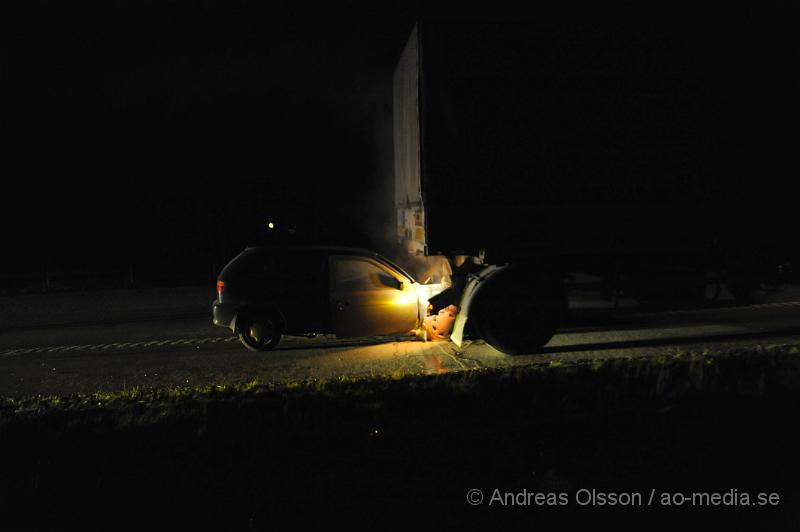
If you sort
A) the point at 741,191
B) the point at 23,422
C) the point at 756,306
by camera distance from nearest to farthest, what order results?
1. the point at 23,422
2. the point at 741,191
3. the point at 756,306

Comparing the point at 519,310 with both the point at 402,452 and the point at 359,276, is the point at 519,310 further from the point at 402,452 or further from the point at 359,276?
the point at 402,452

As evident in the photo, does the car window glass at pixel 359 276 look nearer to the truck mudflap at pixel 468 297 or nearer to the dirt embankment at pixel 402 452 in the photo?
the truck mudflap at pixel 468 297

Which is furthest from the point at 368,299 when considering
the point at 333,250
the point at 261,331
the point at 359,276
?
the point at 261,331

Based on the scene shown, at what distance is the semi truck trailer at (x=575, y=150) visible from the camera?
7.80m

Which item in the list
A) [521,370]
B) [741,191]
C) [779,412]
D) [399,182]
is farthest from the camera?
[399,182]

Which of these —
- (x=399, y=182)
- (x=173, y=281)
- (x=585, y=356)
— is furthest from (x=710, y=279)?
(x=173, y=281)

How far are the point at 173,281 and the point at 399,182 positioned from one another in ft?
40.1

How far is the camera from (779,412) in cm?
509

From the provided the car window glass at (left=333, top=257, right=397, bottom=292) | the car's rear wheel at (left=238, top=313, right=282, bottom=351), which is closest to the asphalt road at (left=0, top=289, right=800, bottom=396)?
the car's rear wheel at (left=238, top=313, right=282, bottom=351)

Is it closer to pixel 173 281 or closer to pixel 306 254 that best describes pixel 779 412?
pixel 306 254

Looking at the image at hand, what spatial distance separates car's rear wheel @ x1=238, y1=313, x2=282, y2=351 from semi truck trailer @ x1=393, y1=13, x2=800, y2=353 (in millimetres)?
2304

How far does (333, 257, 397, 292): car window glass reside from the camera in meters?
8.64

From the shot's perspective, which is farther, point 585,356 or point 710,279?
point 710,279

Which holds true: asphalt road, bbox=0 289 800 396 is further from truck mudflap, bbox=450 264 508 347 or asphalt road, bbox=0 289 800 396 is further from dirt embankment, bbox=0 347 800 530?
dirt embankment, bbox=0 347 800 530
